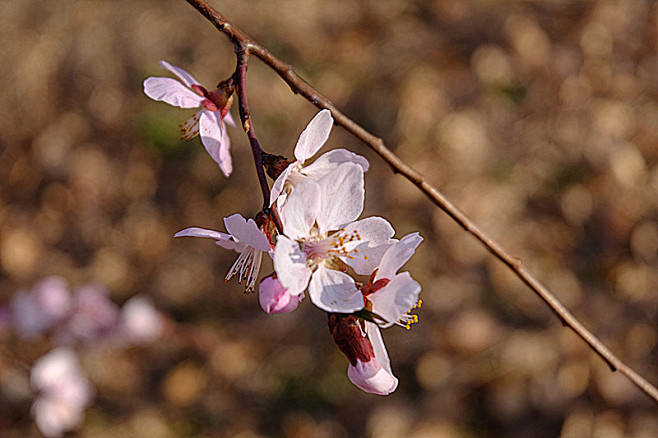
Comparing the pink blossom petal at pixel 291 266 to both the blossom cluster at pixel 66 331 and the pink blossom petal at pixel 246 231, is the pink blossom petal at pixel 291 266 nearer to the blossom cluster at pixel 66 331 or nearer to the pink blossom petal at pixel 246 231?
the pink blossom petal at pixel 246 231

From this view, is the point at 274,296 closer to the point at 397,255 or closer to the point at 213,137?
the point at 397,255

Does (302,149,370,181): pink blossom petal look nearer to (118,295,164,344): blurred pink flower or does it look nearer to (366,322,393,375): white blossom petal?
(366,322,393,375): white blossom petal

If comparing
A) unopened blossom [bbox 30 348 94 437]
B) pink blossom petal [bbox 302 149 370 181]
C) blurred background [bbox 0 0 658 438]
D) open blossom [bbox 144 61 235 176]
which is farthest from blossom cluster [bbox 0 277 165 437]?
pink blossom petal [bbox 302 149 370 181]

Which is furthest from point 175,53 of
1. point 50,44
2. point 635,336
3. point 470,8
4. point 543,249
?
point 635,336

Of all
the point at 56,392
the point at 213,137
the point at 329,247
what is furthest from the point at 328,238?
the point at 56,392

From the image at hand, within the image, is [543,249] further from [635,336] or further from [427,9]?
[427,9]

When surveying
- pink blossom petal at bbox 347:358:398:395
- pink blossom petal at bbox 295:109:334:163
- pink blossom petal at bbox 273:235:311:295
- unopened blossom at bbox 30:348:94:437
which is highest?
pink blossom petal at bbox 295:109:334:163

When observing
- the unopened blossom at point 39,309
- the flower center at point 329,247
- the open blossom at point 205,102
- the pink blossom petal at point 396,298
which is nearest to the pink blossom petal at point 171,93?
the open blossom at point 205,102
